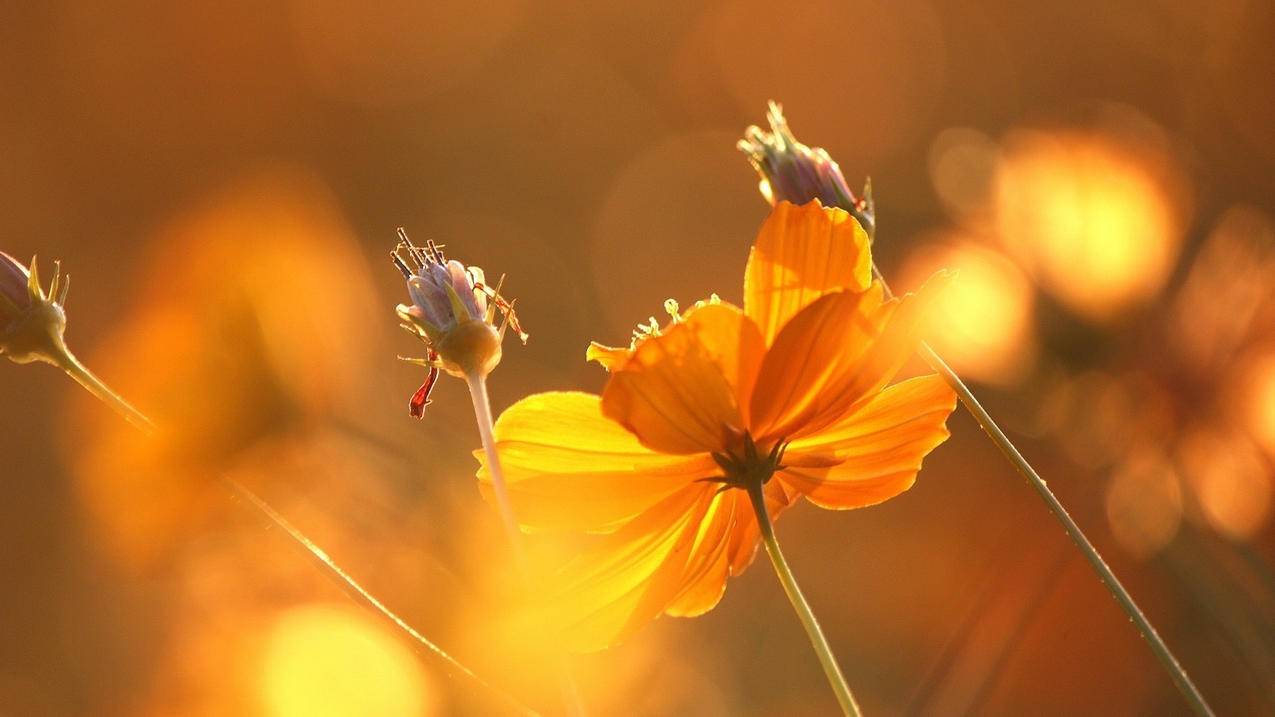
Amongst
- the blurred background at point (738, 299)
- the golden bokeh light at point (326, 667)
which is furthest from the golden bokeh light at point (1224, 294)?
the golden bokeh light at point (326, 667)

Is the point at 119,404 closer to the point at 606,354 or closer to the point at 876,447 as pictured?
the point at 606,354

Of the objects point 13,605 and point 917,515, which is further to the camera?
point 13,605

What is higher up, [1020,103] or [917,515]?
[1020,103]

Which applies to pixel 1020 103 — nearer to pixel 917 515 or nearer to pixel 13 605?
pixel 917 515

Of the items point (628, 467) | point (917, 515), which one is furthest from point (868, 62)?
point (628, 467)

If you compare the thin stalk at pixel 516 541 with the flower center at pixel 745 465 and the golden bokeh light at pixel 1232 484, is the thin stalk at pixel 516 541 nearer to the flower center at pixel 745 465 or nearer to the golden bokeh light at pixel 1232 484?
the flower center at pixel 745 465

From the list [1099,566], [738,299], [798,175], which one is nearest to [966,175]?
[798,175]
